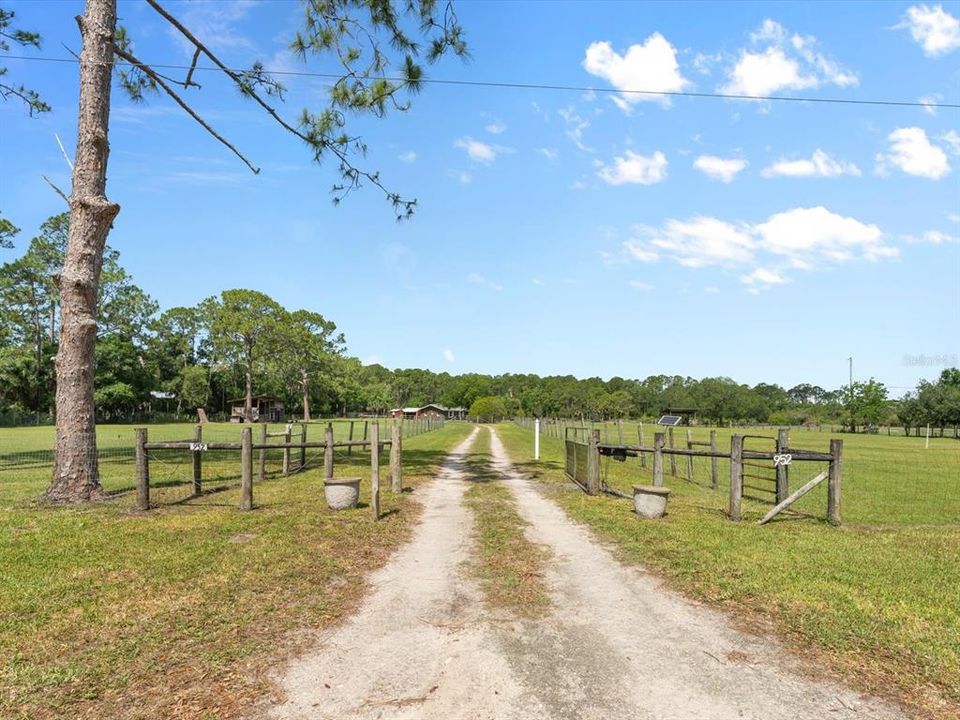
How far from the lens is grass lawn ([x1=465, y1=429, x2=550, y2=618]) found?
5199 mm

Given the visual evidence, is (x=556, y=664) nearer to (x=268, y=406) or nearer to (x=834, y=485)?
(x=834, y=485)

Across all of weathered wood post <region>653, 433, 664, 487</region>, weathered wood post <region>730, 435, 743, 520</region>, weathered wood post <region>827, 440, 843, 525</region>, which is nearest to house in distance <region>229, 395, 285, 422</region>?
weathered wood post <region>653, 433, 664, 487</region>

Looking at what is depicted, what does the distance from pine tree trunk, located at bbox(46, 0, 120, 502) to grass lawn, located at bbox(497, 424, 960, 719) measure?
8.03 m

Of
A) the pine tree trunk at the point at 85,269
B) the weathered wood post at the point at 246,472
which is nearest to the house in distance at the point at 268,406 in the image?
the pine tree trunk at the point at 85,269

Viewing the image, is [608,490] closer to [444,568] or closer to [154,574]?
[444,568]

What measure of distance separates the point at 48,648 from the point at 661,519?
296 inches

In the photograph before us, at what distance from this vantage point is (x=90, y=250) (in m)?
10.1

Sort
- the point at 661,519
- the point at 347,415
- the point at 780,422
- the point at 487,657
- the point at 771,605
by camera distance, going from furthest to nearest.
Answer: the point at 347,415
the point at 780,422
the point at 661,519
the point at 771,605
the point at 487,657

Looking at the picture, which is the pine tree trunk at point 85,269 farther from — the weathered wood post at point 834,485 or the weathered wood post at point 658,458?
the weathered wood post at point 834,485

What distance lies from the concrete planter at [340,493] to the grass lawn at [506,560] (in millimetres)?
1967

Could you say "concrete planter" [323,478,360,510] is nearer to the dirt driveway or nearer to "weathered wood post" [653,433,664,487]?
the dirt driveway

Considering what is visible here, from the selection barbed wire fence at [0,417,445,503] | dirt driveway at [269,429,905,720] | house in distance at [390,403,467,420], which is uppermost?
dirt driveway at [269,429,905,720]

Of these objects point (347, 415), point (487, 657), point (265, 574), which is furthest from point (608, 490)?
point (347, 415)

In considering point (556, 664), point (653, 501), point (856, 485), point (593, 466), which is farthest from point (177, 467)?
point (856, 485)
